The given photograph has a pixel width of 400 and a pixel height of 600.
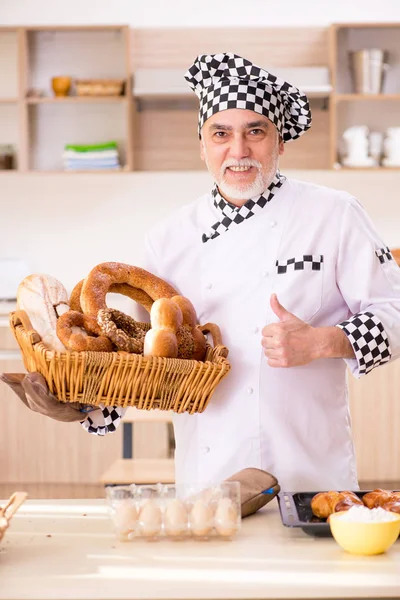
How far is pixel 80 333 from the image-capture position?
1.48 metres

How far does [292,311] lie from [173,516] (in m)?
0.67

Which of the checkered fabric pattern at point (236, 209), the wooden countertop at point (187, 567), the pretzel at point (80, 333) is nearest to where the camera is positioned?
the wooden countertop at point (187, 567)

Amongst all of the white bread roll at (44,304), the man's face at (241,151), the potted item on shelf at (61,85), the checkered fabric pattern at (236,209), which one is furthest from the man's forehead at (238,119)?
the potted item on shelf at (61,85)

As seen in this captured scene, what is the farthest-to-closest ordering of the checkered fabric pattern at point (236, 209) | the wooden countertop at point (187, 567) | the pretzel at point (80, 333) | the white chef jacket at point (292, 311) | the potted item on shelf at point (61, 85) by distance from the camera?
the potted item on shelf at point (61, 85)
the checkered fabric pattern at point (236, 209)
the white chef jacket at point (292, 311)
the pretzel at point (80, 333)
the wooden countertop at point (187, 567)

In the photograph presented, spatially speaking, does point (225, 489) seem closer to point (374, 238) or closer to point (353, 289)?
point (353, 289)

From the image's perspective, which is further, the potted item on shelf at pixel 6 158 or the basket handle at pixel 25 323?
the potted item on shelf at pixel 6 158

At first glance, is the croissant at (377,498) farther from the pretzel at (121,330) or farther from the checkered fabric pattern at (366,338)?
the pretzel at (121,330)

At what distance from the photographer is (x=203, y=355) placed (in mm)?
1641

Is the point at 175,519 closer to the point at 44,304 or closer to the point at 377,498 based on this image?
the point at 377,498

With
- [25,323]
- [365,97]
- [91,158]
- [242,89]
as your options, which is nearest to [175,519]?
[25,323]

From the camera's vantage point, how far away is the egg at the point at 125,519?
1251 mm

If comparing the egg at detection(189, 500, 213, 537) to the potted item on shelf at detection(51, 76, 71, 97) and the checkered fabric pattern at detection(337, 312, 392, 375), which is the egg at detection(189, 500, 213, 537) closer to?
the checkered fabric pattern at detection(337, 312, 392, 375)

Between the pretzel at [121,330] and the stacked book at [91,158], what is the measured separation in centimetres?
267

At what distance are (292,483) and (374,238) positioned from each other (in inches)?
22.1
